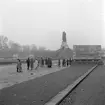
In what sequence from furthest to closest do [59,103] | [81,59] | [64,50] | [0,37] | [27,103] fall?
1. [0,37]
2. [64,50]
3. [81,59]
4. [59,103]
5. [27,103]

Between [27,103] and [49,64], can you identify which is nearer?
[27,103]

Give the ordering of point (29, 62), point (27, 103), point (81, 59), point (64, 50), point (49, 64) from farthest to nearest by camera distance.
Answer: point (64, 50) → point (81, 59) → point (49, 64) → point (29, 62) → point (27, 103)

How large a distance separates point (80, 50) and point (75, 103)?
46.2m

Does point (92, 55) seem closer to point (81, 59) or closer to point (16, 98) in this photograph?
point (81, 59)

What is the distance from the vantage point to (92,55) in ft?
174

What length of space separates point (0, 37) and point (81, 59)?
69.9 metres

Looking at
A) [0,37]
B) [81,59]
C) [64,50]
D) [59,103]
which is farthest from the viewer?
[0,37]

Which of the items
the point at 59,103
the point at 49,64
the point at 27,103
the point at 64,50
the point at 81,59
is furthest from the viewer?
the point at 64,50

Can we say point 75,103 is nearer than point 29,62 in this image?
Yes

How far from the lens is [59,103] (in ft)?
25.3

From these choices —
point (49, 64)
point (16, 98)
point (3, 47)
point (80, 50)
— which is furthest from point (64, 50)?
point (16, 98)

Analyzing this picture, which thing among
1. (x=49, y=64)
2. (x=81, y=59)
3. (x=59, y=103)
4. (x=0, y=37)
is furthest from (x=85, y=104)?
(x=0, y=37)

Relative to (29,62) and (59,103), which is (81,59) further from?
(59,103)

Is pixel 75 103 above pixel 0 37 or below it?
below
